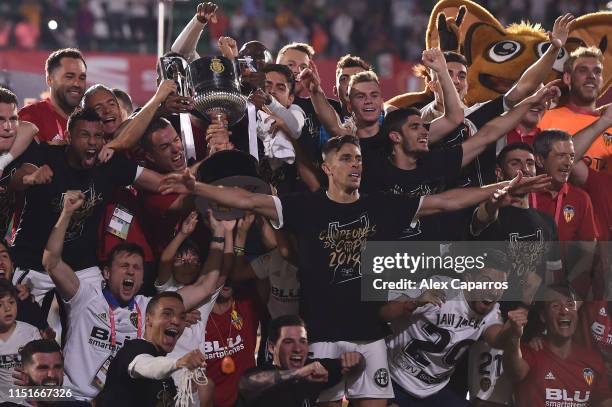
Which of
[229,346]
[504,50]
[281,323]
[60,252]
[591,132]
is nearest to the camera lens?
[281,323]

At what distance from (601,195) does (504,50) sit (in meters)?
1.46

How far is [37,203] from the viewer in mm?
6695

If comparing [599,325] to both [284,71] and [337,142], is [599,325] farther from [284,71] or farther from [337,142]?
[284,71]

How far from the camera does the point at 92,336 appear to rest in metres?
6.63

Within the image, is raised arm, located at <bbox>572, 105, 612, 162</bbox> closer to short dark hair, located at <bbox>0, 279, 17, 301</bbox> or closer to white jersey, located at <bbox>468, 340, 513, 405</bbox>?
white jersey, located at <bbox>468, 340, 513, 405</bbox>

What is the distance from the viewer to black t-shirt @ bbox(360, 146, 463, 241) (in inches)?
273

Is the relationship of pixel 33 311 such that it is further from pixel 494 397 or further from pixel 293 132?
pixel 494 397

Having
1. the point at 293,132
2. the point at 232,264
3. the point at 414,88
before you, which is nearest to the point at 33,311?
the point at 232,264

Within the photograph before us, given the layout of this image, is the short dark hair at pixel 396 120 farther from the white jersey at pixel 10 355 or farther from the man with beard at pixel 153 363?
the white jersey at pixel 10 355

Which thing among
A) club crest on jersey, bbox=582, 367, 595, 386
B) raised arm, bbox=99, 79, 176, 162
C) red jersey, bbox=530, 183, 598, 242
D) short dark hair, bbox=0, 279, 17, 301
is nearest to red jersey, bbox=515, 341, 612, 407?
club crest on jersey, bbox=582, 367, 595, 386

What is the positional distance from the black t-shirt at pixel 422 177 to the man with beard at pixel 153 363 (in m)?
1.38

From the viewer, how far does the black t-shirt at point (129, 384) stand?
5.91 meters

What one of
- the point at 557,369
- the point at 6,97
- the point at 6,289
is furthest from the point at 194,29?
the point at 557,369

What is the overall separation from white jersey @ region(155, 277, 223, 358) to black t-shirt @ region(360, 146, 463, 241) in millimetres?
1091
